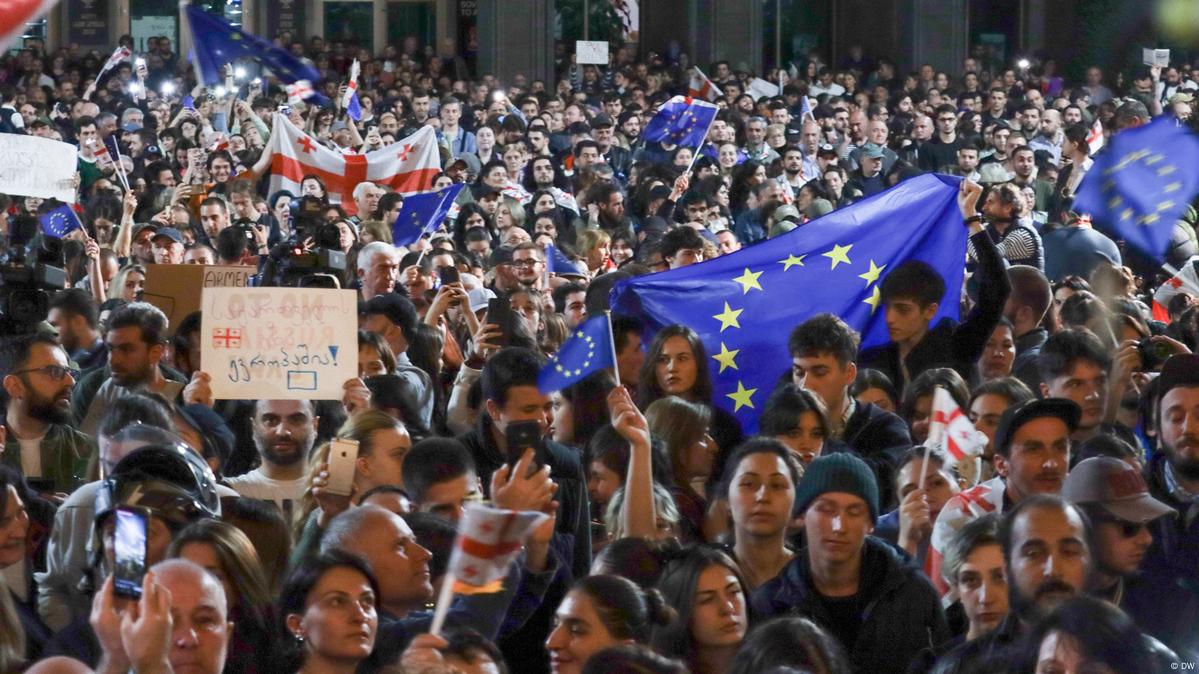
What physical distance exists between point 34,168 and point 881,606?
6.54m

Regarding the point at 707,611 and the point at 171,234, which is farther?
the point at 171,234

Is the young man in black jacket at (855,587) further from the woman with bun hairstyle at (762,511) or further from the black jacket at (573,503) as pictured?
the black jacket at (573,503)

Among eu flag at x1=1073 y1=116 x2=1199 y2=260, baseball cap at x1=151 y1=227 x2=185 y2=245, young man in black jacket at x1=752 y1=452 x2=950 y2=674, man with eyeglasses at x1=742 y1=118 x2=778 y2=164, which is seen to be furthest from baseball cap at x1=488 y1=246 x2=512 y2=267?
man with eyeglasses at x1=742 y1=118 x2=778 y2=164

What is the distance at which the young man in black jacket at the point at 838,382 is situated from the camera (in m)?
6.22

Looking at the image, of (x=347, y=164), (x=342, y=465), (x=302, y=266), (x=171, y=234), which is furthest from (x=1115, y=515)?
(x=347, y=164)

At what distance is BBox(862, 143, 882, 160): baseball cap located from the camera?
661 inches

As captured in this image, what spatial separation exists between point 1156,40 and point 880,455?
23.5 m

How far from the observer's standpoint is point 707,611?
467cm

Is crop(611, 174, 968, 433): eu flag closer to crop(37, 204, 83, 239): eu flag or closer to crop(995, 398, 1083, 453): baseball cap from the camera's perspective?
crop(995, 398, 1083, 453): baseball cap

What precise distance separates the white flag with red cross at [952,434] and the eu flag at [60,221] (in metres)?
7.70

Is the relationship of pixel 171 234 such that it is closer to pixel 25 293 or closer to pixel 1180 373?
pixel 25 293

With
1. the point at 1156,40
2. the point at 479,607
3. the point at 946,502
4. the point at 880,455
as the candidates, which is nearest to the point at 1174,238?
the point at 880,455

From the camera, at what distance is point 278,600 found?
4617 mm

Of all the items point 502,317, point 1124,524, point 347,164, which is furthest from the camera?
point 347,164
